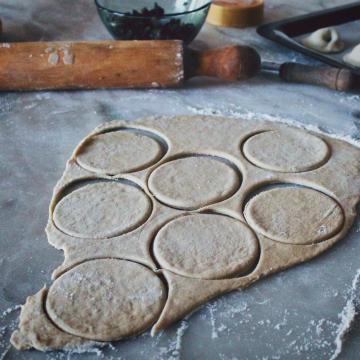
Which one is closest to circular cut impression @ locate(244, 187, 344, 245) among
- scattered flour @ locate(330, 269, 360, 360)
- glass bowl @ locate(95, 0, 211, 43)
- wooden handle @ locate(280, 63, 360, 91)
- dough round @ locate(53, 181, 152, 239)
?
scattered flour @ locate(330, 269, 360, 360)

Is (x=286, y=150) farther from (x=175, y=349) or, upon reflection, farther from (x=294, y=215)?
(x=175, y=349)

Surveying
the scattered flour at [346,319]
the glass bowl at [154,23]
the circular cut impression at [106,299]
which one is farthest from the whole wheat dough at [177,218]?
the glass bowl at [154,23]

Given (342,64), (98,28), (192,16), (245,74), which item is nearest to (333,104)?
(342,64)

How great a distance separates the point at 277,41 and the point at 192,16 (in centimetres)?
31

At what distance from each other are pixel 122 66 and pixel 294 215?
0.81 m

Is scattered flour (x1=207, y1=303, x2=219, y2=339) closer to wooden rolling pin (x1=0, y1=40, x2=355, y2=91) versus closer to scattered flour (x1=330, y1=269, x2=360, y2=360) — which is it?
scattered flour (x1=330, y1=269, x2=360, y2=360)

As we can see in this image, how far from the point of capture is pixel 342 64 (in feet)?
6.21

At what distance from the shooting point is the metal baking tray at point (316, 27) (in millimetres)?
2051

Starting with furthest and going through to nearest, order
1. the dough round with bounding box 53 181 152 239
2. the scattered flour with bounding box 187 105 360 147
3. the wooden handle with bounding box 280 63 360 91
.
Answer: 1. the wooden handle with bounding box 280 63 360 91
2. the scattered flour with bounding box 187 105 360 147
3. the dough round with bounding box 53 181 152 239

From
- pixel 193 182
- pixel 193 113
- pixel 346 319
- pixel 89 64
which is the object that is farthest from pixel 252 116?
pixel 346 319

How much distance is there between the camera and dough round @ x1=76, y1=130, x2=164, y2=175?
1.56m

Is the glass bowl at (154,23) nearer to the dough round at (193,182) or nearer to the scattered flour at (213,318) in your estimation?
the dough round at (193,182)

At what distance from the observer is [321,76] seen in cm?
187

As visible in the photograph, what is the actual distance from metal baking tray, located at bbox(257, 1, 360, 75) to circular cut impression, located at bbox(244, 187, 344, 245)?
66 centimetres
